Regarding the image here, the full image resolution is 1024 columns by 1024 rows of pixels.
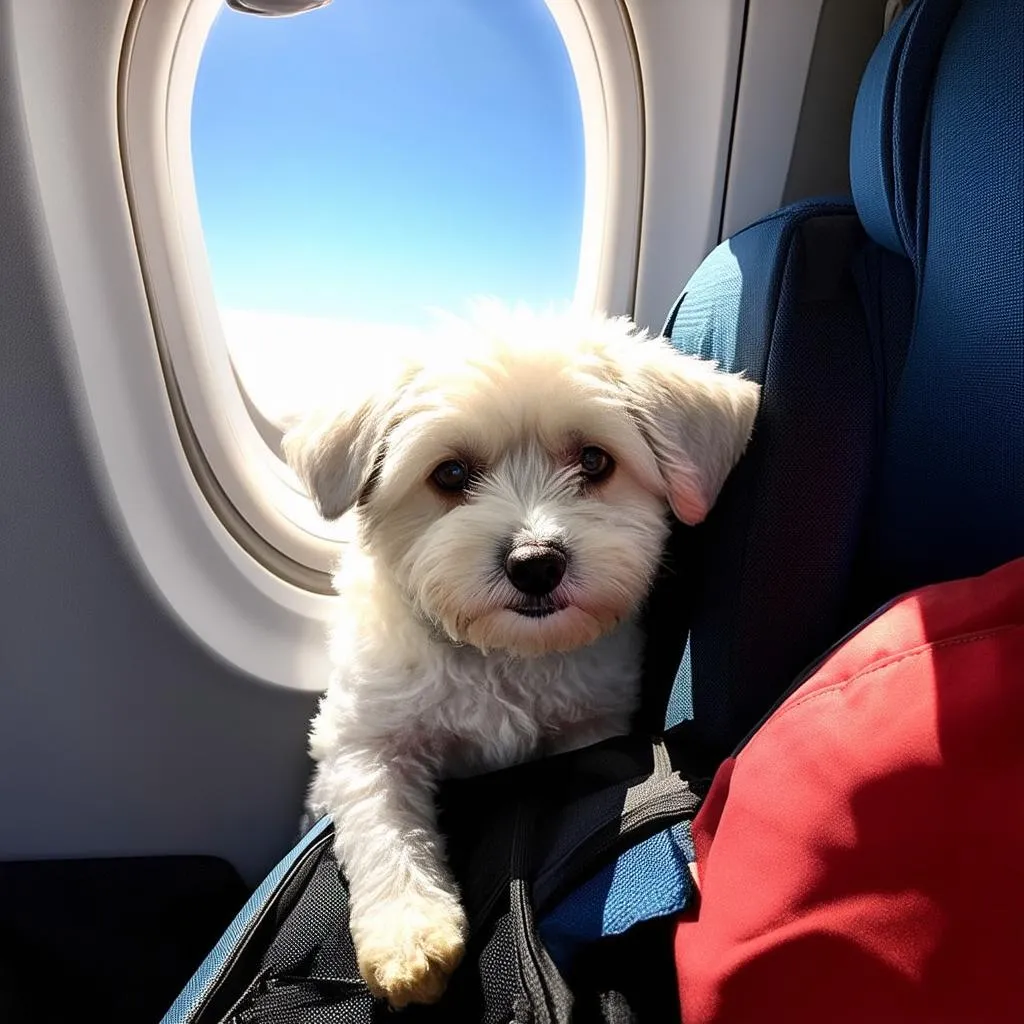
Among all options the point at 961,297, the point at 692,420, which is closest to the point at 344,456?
the point at 692,420

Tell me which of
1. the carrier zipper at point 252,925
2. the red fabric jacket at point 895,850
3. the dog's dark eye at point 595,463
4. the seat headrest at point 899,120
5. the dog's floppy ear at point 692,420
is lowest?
the carrier zipper at point 252,925

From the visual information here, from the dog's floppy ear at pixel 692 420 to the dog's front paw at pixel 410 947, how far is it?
0.72 metres

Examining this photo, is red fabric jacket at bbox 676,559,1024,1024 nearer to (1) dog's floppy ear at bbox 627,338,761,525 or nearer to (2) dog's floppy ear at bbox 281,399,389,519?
(1) dog's floppy ear at bbox 627,338,761,525

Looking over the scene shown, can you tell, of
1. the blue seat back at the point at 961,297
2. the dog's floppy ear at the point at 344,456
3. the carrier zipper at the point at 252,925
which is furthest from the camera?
the dog's floppy ear at the point at 344,456

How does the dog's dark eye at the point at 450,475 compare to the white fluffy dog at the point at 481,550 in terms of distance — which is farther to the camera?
the dog's dark eye at the point at 450,475

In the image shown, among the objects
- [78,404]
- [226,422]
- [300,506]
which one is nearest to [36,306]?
[78,404]

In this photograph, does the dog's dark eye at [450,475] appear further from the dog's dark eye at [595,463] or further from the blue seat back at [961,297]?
the blue seat back at [961,297]

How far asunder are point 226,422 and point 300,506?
329mm

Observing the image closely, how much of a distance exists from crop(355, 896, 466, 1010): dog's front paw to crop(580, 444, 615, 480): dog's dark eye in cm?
73

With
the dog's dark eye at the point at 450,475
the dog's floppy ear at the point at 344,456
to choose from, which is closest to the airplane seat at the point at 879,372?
the dog's dark eye at the point at 450,475

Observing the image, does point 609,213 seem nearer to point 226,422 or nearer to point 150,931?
point 226,422

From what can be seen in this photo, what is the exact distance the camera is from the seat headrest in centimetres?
101

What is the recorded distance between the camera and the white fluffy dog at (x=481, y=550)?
1.22 meters

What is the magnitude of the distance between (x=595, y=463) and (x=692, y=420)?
0.68 ft
